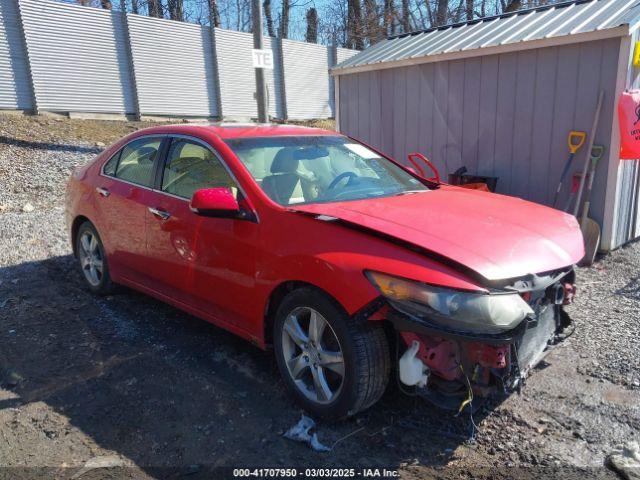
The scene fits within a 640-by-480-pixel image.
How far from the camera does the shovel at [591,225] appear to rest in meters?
6.08

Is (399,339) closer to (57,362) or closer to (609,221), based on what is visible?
(57,362)

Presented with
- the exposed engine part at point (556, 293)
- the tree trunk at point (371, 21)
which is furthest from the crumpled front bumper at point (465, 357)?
the tree trunk at point (371, 21)

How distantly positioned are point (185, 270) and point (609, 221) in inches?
193

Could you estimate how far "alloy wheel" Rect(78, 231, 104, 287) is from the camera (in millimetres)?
4953

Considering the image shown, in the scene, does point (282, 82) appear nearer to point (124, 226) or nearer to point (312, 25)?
point (312, 25)

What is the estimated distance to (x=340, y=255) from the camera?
278 centimetres

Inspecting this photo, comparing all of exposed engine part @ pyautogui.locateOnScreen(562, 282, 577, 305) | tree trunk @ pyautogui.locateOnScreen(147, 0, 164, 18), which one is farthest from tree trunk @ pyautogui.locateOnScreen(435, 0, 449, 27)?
exposed engine part @ pyautogui.locateOnScreen(562, 282, 577, 305)

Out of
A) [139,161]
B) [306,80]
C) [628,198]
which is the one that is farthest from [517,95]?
[306,80]

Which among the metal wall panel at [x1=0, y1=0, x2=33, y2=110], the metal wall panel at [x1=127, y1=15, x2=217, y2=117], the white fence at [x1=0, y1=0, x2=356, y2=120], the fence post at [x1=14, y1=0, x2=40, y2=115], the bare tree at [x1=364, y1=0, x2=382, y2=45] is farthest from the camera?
the bare tree at [x1=364, y1=0, x2=382, y2=45]

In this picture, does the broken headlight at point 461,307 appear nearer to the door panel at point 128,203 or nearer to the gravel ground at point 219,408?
the gravel ground at point 219,408

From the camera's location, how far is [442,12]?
968 inches

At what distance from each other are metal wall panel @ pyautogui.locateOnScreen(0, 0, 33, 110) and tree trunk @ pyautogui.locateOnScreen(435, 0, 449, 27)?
17491 millimetres

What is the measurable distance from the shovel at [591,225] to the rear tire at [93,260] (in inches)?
198

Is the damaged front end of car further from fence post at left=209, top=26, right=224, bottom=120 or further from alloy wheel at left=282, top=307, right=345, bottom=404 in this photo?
fence post at left=209, top=26, right=224, bottom=120
